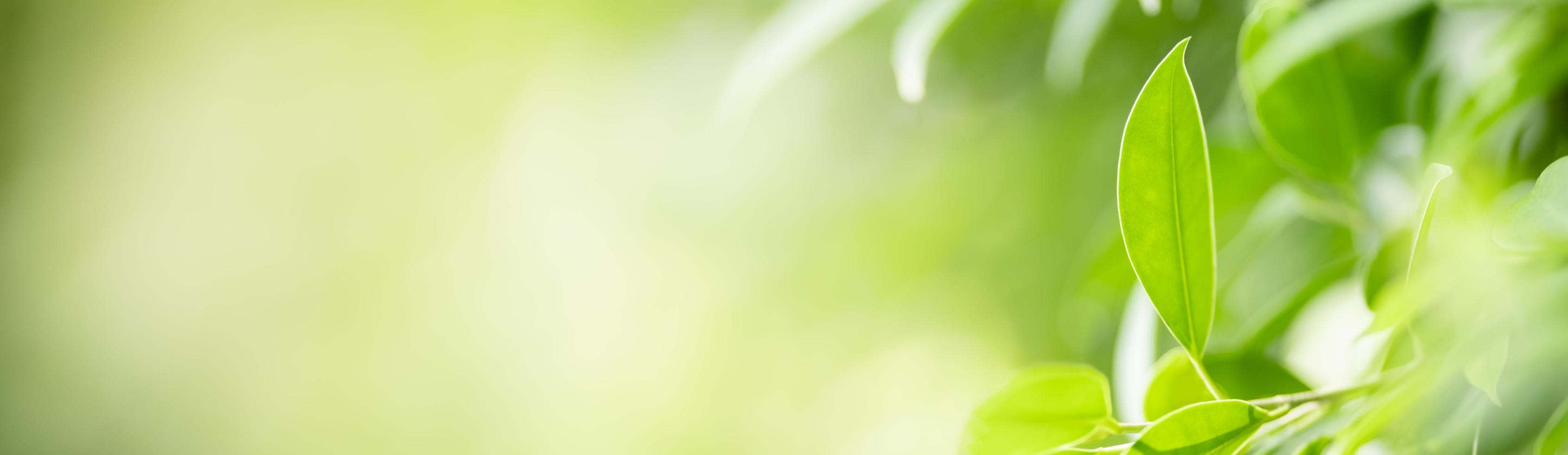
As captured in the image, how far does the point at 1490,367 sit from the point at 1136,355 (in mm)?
137

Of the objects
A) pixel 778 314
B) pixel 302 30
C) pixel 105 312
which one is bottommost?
pixel 778 314

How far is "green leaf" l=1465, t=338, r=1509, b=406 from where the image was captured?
133 millimetres

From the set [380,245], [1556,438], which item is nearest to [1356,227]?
[1556,438]

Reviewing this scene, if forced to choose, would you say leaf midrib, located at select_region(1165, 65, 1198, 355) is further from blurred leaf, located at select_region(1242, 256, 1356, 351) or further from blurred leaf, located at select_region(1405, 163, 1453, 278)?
blurred leaf, located at select_region(1242, 256, 1356, 351)

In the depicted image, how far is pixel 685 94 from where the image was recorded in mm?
998

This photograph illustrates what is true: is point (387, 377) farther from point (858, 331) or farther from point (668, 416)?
point (858, 331)

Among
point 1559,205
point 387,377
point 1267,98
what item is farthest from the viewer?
point 387,377

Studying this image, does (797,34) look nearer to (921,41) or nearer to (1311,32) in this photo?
(921,41)

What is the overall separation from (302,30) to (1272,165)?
1146 millimetres

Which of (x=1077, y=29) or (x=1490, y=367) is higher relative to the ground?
(x=1077, y=29)

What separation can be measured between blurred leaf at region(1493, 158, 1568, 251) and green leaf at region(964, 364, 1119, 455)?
0.23ft

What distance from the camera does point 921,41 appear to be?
0.24m

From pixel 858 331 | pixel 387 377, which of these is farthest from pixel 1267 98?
pixel 387 377

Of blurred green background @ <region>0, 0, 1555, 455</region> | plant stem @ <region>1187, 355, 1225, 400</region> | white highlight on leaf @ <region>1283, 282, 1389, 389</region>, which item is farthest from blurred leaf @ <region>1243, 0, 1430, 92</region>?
blurred green background @ <region>0, 0, 1555, 455</region>
